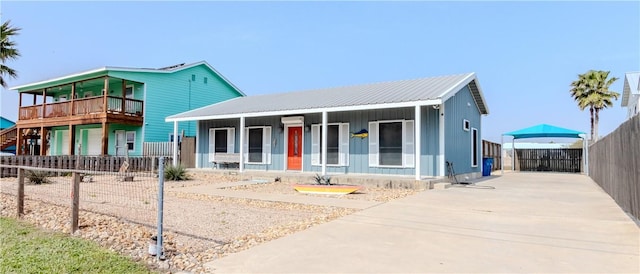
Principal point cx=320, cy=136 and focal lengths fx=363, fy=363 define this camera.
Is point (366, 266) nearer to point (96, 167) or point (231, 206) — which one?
point (231, 206)

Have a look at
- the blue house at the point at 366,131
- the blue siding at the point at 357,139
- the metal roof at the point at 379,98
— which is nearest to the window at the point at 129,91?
the metal roof at the point at 379,98

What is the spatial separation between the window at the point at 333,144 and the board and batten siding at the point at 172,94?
1213cm

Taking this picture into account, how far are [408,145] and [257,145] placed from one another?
7.01 m

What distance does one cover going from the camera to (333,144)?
14.4 meters

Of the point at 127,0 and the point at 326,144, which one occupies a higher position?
the point at 127,0

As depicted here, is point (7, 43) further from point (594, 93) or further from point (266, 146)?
point (594, 93)

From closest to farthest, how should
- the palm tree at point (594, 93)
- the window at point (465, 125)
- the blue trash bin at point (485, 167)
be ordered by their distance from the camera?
the window at point (465, 125)
the blue trash bin at point (485, 167)
the palm tree at point (594, 93)

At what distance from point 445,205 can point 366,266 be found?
463cm

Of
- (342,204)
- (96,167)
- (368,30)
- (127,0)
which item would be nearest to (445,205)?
(342,204)

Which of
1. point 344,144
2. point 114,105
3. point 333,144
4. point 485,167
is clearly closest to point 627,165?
point 344,144

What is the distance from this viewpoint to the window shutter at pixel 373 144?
44.1ft

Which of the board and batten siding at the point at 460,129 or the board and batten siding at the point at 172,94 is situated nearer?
the board and batten siding at the point at 460,129

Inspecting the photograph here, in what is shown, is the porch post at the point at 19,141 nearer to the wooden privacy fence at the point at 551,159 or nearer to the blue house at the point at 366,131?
the blue house at the point at 366,131

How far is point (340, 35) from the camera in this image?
18.6 metres
